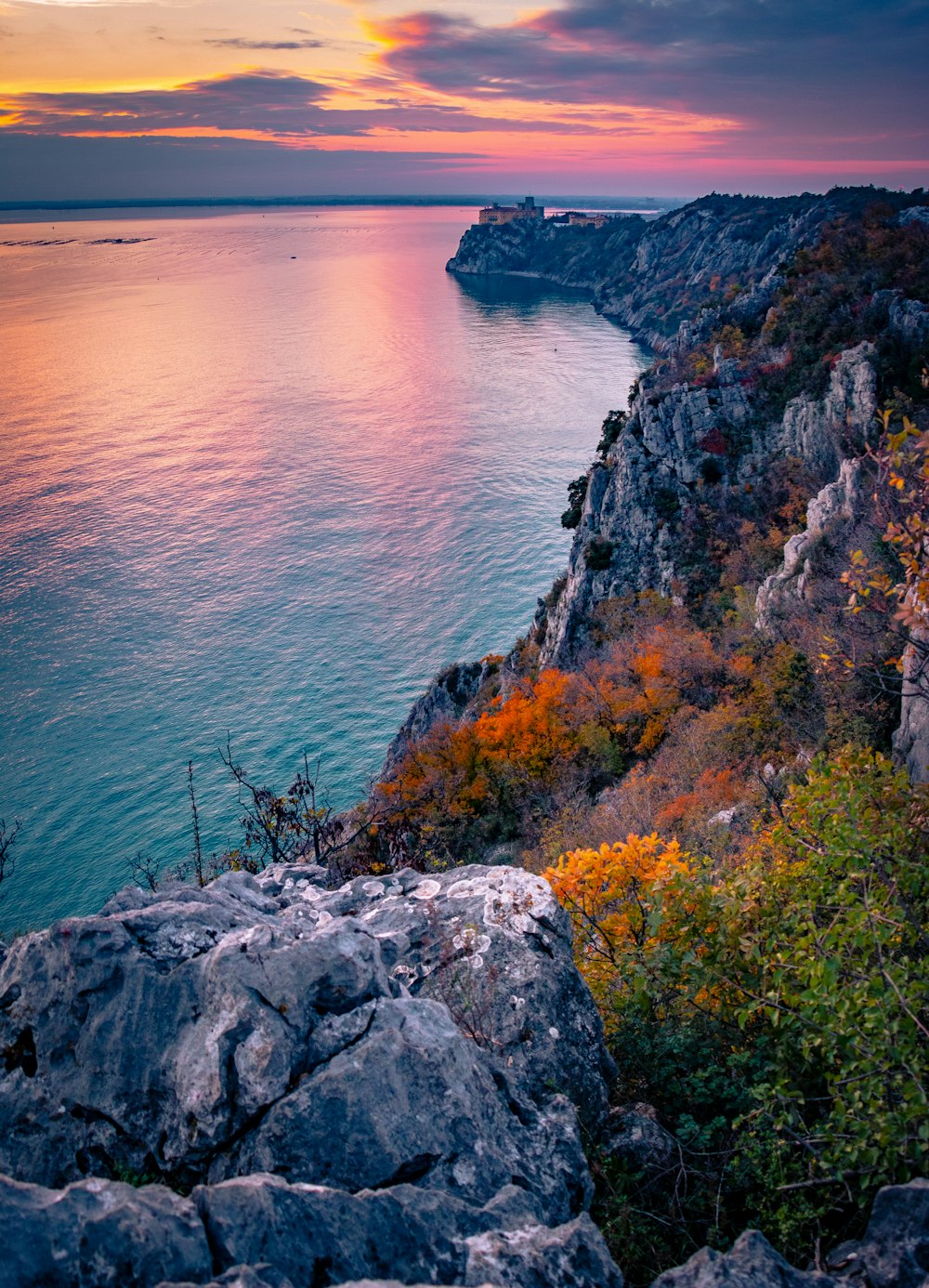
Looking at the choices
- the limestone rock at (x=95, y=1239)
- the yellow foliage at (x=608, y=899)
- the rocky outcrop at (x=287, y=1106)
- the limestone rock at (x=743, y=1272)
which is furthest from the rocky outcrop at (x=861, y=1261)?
the yellow foliage at (x=608, y=899)

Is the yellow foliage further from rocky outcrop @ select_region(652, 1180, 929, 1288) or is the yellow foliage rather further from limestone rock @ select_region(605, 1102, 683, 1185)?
rocky outcrop @ select_region(652, 1180, 929, 1288)

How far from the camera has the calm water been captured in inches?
1871

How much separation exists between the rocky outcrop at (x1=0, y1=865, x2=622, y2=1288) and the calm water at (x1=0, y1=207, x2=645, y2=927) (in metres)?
35.1

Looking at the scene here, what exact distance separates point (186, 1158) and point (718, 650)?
1151 inches

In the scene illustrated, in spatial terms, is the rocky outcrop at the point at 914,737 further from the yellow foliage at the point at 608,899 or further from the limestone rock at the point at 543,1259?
the limestone rock at the point at 543,1259

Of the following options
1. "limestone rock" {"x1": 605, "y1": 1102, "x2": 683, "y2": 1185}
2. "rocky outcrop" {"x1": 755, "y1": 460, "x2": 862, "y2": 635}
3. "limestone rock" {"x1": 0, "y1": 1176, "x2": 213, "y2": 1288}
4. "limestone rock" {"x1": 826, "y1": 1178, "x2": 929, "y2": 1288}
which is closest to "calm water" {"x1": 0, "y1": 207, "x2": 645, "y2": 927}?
"rocky outcrop" {"x1": 755, "y1": 460, "x2": 862, "y2": 635}

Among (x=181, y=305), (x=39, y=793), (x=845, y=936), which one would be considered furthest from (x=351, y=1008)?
(x=181, y=305)

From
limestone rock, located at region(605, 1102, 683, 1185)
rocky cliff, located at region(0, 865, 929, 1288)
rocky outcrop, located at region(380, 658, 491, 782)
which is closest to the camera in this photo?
rocky cliff, located at region(0, 865, 929, 1288)

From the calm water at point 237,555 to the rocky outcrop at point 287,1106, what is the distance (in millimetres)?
35107

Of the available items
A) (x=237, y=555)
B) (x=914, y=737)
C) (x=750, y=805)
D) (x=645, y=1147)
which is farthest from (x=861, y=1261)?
(x=237, y=555)

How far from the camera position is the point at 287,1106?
6.70 metres

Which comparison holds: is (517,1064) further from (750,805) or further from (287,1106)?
(750,805)

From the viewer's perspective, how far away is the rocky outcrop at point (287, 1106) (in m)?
5.11

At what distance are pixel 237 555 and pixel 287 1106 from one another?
69.4 m
